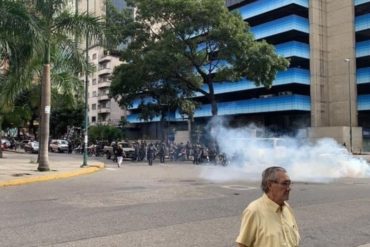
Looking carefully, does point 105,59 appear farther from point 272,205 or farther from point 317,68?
point 272,205

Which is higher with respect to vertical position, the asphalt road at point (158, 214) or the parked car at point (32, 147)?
the parked car at point (32, 147)

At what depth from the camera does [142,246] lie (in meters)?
7.90

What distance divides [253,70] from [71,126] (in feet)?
169

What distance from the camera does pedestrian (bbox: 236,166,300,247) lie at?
348 centimetres

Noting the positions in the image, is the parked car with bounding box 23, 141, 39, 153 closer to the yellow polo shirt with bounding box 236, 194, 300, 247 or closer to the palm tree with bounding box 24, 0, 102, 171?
the palm tree with bounding box 24, 0, 102, 171

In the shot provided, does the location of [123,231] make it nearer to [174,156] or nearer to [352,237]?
[352,237]

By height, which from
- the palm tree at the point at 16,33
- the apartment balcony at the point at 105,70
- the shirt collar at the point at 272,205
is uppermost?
the apartment balcony at the point at 105,70

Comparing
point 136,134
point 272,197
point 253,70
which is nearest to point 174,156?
point 253,70

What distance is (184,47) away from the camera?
132ft

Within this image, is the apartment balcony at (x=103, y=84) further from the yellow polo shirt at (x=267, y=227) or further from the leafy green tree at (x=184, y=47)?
the yellow polo shirt at (x=267, y=227)

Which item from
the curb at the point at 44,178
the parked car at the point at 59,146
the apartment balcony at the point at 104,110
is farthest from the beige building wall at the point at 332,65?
the apartment balcony at the point at 104,110

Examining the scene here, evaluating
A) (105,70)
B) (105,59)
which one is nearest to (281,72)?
(105,59)

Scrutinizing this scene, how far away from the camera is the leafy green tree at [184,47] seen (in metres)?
38.5

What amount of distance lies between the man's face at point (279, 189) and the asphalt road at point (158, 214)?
455 cm
